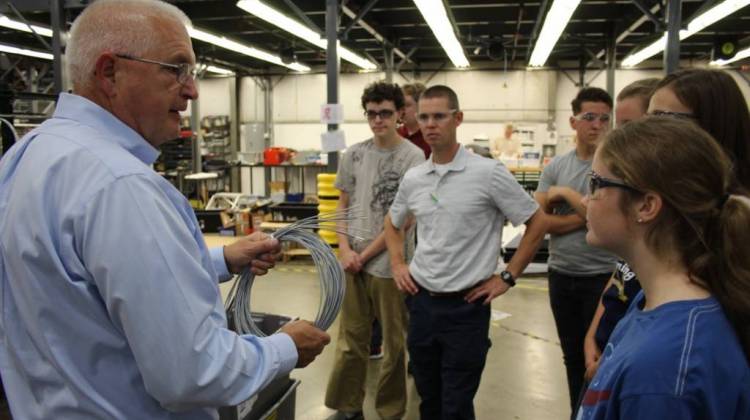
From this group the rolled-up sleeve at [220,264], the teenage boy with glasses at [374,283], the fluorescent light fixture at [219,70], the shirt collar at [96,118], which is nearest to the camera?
the shirt collar at [96,118]

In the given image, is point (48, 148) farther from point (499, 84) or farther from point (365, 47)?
point (499, 84)

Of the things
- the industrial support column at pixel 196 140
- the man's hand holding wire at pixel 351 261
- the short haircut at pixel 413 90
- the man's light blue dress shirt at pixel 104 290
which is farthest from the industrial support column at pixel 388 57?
the man's light blue dress shirt at pixel 104 290

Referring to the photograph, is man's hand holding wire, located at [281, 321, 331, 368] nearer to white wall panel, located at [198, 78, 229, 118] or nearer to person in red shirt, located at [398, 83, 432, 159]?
person in red shirt, located at [398, 83, 432, 159]

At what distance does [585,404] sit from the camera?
101cm

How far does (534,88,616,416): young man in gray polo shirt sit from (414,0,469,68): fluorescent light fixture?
4612mm

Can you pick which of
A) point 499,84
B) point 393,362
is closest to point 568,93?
point 499,84

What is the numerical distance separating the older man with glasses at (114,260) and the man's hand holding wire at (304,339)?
0.25ft

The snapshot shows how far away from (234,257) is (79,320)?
0.66 meters

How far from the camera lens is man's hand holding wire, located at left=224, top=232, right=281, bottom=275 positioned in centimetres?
168

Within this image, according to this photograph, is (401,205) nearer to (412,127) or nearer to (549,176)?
(549,176)

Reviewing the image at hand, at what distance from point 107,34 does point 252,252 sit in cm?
76

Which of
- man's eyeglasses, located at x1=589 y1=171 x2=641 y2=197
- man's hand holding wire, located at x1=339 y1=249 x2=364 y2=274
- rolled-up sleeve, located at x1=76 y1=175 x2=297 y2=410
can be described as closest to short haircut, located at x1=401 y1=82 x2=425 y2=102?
man's hand holding wire, located at x1=339 y1=249 x2=364 y2=274

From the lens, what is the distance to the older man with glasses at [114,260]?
971 millimetres

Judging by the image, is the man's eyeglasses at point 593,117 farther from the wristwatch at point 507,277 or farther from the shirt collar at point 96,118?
the shirt collar at point 96,118
